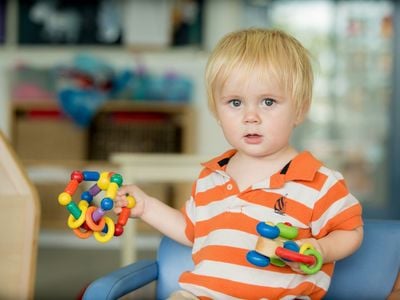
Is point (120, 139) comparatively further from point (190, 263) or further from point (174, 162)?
point (190, 263)

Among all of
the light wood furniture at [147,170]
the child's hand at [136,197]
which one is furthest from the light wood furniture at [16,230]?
the light wood furniture at [147,170]

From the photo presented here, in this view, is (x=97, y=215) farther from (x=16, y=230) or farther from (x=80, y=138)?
(x=80, y=138)

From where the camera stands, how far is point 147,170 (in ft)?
8.64

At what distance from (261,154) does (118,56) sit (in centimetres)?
349

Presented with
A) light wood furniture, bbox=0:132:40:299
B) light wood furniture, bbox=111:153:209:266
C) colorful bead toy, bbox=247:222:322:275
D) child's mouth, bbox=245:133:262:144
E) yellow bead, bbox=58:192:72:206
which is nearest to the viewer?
colorful bead toy, bbox=247:222:322:275

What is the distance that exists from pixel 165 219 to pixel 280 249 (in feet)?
1.22

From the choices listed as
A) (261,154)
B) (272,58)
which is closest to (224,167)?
(261,154)

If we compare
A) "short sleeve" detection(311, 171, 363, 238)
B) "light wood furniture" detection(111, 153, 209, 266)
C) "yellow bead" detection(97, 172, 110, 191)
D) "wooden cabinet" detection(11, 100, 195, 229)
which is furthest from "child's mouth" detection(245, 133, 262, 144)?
"wooden cabinet" detection(11, 100, 195, 229)

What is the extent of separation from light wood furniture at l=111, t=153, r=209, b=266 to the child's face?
1234 mm

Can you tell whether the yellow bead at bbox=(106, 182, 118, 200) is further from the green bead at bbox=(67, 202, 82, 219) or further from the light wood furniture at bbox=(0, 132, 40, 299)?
the light wood furniture at bbox=(0, 132, 40, 299)

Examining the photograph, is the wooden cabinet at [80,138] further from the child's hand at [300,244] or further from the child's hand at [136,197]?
the child's hand at [300,244]

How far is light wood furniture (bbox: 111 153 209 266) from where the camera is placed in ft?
8.03

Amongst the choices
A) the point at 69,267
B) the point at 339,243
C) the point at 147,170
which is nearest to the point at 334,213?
the point at 339,243

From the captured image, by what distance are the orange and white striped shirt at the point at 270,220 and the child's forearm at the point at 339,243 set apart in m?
0.01
